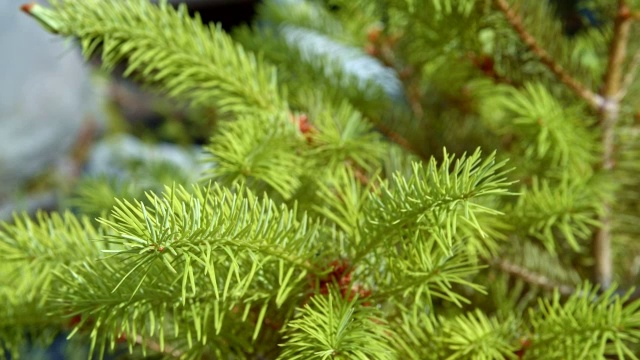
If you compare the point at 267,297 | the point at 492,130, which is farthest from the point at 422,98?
the point at 267,297

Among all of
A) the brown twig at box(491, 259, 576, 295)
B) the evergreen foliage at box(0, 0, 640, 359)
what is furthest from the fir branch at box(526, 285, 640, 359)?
the brown twig at box(491, 259, 576, 295)

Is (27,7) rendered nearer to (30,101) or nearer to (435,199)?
(435,199)

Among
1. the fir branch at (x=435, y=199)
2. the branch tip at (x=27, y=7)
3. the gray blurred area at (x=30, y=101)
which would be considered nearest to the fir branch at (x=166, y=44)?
the branch tip at (x=27, y=7)

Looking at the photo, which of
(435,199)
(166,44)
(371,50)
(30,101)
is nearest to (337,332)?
(435,199)

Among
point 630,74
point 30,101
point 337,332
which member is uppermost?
point 630,74

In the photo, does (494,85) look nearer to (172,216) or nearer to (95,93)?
(172,216)

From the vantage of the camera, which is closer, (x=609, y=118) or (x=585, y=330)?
(x=585, y=330)

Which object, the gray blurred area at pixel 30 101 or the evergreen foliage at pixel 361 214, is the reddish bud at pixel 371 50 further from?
the gray blurred area at pixel 30 101

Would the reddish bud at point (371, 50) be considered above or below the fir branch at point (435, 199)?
above
